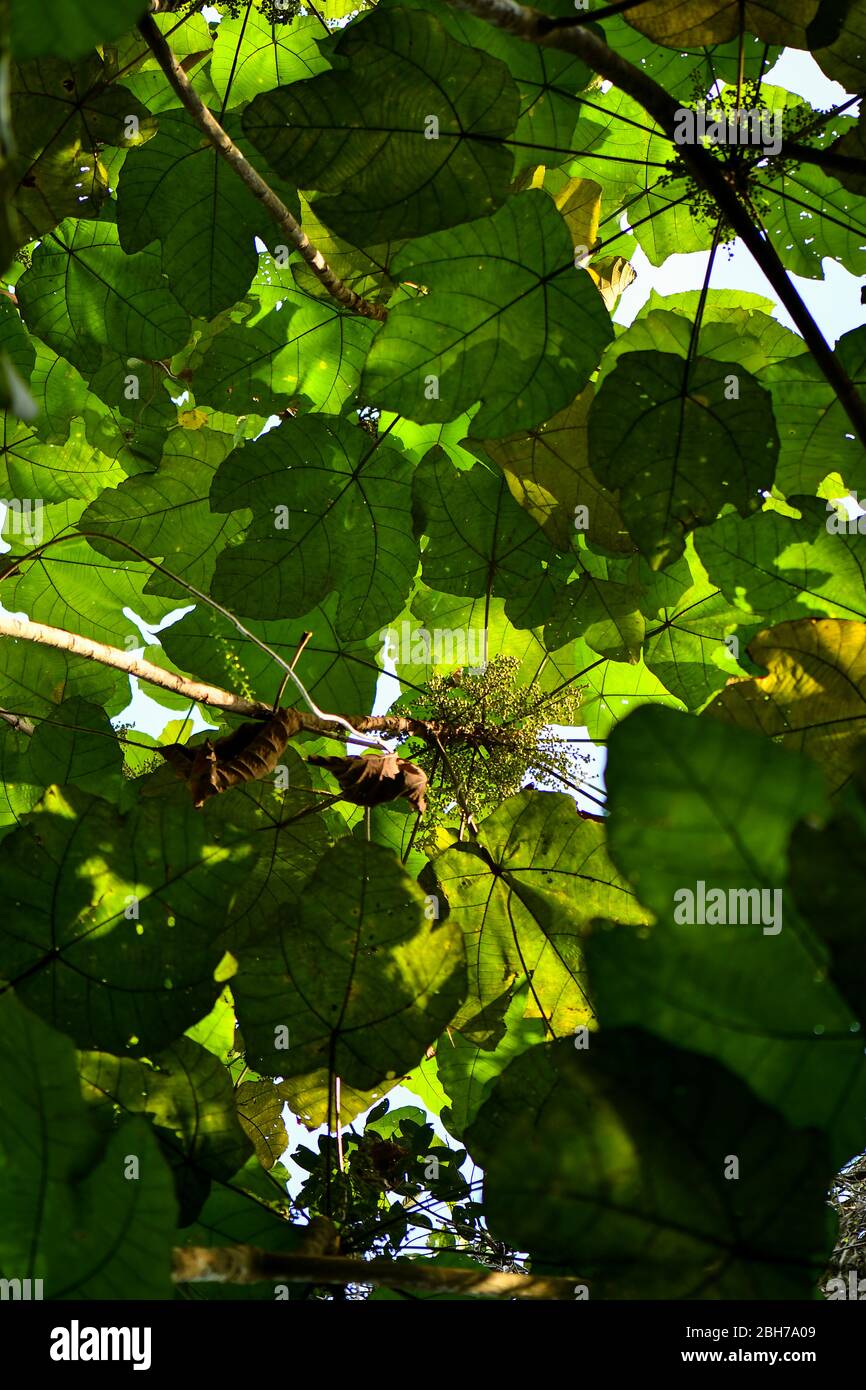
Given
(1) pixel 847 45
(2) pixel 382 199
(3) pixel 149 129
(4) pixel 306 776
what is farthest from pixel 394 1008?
(3) pixel 149 129

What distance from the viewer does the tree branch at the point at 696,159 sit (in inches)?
39.8

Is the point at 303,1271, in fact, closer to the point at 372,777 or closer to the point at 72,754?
the point at 372,777

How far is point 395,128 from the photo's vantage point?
130cm

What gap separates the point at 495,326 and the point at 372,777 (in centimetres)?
73

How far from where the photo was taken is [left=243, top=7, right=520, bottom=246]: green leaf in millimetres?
1274

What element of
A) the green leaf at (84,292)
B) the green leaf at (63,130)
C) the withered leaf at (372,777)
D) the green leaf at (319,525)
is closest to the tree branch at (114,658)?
the withered leaf at (372,777)

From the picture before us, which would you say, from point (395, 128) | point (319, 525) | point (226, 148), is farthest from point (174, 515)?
point (395, 128)

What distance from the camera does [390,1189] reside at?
1624 mm

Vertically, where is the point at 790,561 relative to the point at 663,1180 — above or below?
above

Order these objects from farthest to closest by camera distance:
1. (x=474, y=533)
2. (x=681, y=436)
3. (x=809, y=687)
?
(x=474, y=533) → (x=681, y=436) → (x=809, y=687)

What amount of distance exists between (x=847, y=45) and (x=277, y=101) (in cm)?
84

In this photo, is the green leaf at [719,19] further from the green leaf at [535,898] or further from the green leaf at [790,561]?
the green leaf at [535,898]

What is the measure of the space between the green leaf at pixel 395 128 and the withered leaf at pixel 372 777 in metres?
0.78
